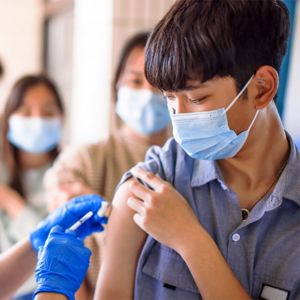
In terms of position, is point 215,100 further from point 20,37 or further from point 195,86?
point 20,37

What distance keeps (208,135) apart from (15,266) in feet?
2.29

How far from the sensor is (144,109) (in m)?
1.73

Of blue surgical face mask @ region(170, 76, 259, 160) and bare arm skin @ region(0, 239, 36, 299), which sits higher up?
blue surgical face mask @ region(170, 76, 259, 160)

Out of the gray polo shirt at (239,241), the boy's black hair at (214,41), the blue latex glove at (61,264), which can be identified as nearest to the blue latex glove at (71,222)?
the blue latex glove at (61,264)

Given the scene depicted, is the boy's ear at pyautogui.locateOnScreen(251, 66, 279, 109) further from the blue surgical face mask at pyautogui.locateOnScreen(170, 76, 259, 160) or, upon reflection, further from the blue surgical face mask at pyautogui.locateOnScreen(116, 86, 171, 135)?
the blue surgical face mask at pyautogui.locateOnScreen(116, 86, 171, 135)

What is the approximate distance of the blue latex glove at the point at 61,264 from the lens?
0.97m

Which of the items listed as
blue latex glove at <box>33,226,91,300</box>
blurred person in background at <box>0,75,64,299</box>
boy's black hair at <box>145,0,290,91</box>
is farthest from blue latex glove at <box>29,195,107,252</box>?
blurred person in background at <box>0,75,64,299</box>

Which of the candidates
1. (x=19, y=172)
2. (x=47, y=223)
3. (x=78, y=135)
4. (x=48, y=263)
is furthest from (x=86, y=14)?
(x=48, y=263)

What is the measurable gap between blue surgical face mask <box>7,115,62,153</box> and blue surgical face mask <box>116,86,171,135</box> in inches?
23.1

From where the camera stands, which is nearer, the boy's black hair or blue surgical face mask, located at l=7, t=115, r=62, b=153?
the boy's black hair

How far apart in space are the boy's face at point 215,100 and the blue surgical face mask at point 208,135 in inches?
0.5

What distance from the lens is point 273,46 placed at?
0.96 meters

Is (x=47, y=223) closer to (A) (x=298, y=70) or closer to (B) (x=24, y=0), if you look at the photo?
(A) (x=298, y=70)

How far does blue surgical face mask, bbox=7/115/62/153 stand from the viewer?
7.16ft
